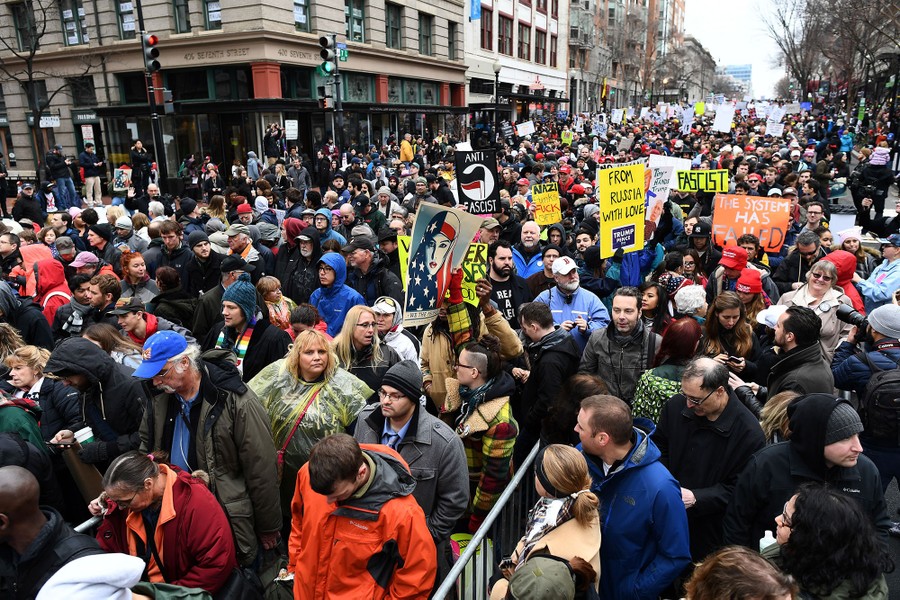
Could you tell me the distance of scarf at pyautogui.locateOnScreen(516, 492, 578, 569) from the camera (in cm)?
262

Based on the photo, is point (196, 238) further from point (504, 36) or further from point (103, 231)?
point (504, 36)

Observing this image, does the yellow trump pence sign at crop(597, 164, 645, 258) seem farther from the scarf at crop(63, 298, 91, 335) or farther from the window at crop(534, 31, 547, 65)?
the window at crop(534, 31, 547, 65)

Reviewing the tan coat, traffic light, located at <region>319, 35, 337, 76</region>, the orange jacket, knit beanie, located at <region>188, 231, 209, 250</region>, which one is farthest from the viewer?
traffic light, located at <region>319, 35, 337, 76</region>

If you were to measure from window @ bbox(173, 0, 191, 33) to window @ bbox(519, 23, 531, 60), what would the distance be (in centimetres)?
3444

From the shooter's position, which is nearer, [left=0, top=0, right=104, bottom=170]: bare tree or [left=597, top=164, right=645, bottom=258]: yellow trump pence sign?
[left=597, top=164, right=645, bottom=258]: yellow trump pence sign

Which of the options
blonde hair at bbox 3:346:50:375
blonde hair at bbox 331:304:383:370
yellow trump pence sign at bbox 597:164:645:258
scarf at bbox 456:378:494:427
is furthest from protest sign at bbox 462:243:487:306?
blonde hair at bbox 3:346:50:375

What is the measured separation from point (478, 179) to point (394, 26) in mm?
28588

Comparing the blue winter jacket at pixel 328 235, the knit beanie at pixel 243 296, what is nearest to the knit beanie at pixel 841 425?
the knit beanie at pixel 243 296

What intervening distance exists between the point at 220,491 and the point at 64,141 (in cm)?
3314

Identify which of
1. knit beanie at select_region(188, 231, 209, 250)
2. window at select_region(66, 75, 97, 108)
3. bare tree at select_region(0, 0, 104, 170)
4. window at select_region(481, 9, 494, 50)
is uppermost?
window at select_region(481, 9, 494, 50)

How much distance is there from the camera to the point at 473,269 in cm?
559

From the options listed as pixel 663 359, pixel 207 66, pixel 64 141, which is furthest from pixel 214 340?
pixel 64 141

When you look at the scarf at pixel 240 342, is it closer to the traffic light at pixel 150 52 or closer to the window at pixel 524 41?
the traffic light at pixel 150 52

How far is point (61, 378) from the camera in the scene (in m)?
3.96
